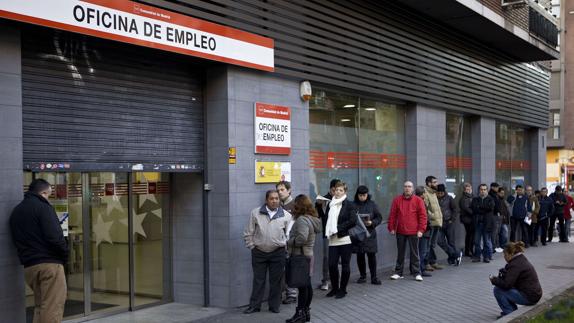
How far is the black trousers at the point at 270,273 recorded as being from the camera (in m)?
Answer: 8.53

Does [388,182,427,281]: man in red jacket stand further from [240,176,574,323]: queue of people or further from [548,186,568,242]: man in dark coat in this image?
[548,186,568,242]: man in dark coat

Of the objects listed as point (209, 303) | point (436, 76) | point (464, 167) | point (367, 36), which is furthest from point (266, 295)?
point (464, 167)

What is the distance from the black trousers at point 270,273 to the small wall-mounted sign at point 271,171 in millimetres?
1287

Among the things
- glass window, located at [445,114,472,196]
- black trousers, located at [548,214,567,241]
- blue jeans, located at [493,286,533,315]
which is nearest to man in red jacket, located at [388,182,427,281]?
blue jeans, located at [493,286,533,315]

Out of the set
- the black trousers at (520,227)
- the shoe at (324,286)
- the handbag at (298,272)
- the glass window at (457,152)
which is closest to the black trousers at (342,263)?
the shoe at (324,286)

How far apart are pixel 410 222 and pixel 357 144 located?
2139mm

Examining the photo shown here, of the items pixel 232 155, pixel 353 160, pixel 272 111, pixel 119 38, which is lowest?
pixel 353 160

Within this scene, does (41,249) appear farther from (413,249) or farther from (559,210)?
(559,210)

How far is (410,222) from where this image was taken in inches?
444

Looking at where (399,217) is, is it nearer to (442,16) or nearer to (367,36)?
(367,36)

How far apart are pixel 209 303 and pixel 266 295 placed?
2.95 ft

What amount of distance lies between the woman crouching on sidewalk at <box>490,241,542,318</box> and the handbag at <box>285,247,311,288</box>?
8.05 ft

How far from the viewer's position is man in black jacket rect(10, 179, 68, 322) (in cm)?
616

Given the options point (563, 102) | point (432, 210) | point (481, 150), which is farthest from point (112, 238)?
point (563, 102)
